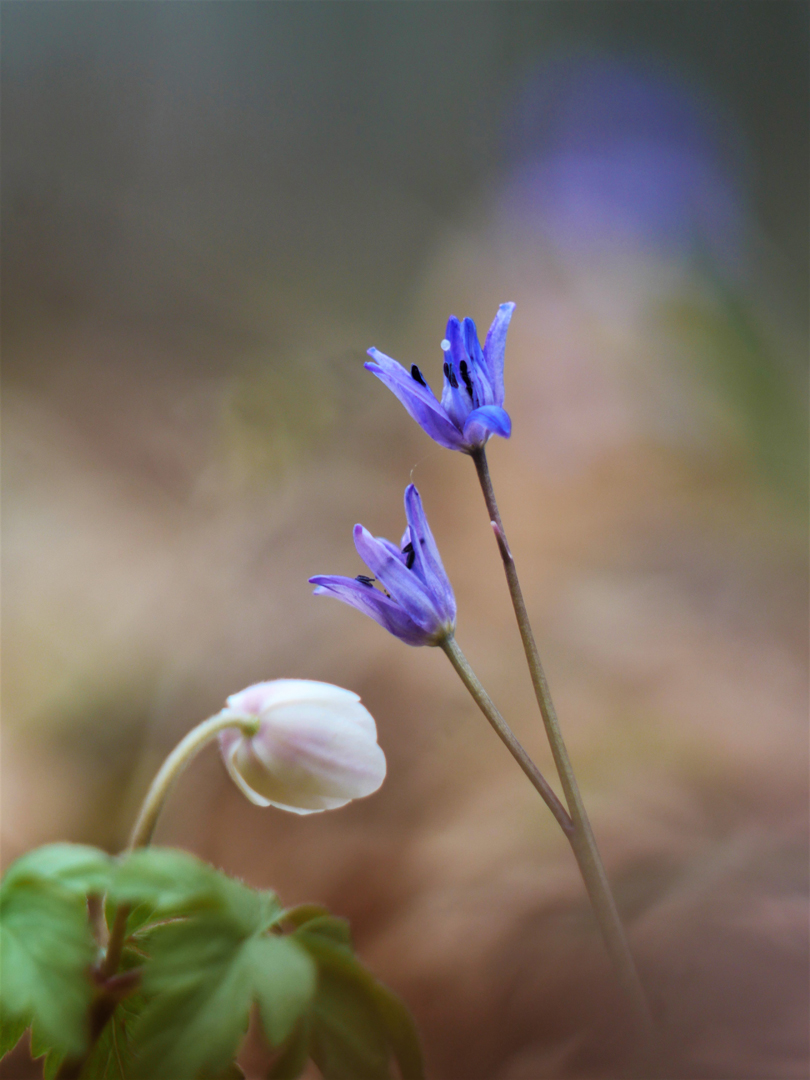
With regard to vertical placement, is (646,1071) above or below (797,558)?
below

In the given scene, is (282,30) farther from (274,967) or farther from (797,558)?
(274,967)

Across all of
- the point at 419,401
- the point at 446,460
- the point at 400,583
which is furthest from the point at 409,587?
the point at 446,460

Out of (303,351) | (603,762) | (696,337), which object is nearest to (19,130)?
(303,351)

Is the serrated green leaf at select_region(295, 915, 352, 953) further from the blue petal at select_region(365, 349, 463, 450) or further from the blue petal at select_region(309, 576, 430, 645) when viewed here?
the blue petal at select_region(365, 349, 463, 450)

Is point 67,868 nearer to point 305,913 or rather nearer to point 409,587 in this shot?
point 305,913

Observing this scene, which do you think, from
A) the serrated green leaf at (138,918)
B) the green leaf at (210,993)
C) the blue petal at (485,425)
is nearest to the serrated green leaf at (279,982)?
the green leaf at (210,993)
